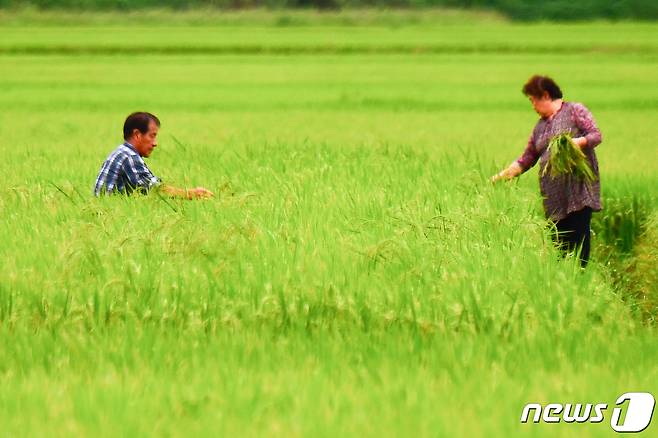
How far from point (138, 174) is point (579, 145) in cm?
256

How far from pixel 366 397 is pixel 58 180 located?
5.06m

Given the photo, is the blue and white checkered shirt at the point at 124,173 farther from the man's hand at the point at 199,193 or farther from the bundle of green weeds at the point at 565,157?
the bundle of green weeds at the point at 565,157

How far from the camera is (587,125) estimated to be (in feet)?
20.9

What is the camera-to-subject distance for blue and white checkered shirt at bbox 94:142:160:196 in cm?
634

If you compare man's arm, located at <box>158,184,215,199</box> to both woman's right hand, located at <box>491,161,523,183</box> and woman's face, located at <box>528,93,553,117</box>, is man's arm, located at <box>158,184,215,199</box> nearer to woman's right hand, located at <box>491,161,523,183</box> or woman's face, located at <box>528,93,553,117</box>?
woman's right hand, located at <box>491,161,523,183</box>

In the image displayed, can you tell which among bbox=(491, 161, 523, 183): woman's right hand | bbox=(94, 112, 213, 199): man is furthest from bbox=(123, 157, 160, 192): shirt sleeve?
bbox=(491, 161, 523, 183): woman's right hand

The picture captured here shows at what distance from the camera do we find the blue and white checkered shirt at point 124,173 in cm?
634

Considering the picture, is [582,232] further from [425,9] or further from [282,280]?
[425,9]

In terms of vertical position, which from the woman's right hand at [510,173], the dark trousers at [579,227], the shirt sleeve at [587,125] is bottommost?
the dark trousers at [579,227]

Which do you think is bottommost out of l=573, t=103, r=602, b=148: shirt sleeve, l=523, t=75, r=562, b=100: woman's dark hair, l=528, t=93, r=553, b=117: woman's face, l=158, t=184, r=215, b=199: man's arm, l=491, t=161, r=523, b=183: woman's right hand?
l=158, t=184, r=215, b=199: man's arm

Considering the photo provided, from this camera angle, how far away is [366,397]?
3588 millimetres

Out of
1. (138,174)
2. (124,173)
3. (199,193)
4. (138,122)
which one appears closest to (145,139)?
(138,122)

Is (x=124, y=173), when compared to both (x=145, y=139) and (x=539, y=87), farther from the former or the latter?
(x=539, y=87)

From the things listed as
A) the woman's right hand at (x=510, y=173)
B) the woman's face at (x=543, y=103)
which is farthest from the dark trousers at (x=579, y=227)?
the woman's face at (x=543, y=103)
